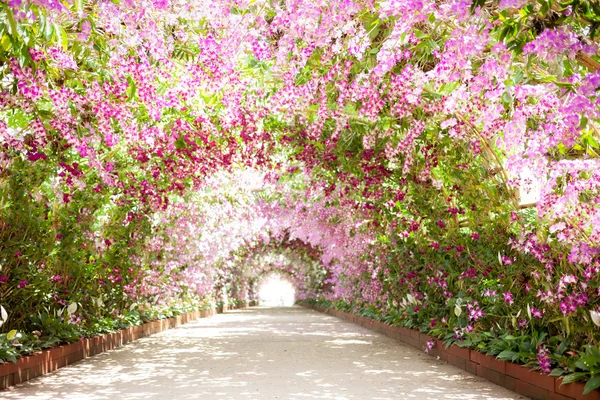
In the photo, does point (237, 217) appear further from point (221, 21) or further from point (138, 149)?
point (221, 21)

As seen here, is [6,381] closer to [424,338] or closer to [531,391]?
[531,391]

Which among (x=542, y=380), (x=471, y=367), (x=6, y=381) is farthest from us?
(x=471, y=367)

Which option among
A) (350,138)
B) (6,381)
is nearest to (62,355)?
(6,381)

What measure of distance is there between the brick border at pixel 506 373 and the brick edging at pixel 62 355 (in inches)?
157

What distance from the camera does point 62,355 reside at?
6.41m

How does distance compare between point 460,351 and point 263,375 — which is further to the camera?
point 460,351

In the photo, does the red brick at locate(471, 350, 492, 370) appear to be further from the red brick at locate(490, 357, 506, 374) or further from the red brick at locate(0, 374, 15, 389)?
the red brick at locate(0, 374, 15, 389)

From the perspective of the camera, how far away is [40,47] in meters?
4.29

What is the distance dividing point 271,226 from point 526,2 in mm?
14993

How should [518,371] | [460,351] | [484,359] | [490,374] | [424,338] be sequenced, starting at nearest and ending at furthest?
[518,371] → [490,374] → [484,359] → [460,351] → [424,338]

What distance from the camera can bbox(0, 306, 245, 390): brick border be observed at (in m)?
5.16

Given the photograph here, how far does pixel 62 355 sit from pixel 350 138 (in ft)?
12.9

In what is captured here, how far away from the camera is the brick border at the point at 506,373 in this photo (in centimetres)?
400

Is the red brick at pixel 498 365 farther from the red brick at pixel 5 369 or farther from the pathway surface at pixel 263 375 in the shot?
the red brick at pixel 5 369
